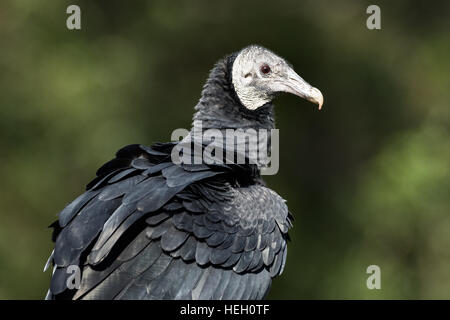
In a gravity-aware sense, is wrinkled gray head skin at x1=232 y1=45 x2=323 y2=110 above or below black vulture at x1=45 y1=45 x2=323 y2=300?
above

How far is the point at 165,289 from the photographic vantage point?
370cm

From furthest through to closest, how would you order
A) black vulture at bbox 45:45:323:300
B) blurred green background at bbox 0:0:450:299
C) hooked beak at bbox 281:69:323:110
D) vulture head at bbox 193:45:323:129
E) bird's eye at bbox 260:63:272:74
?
1. blurred green background at bbox 0:0:450:299
2. bird's eye at bbox 260:63:272:74
3. hooked beak at bbox 281:69:323:110
4. vulture head at bbox 193:45:323:129
5. black vulture at bbox 45:45:323:300

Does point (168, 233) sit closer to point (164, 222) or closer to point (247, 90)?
point (164, 222)

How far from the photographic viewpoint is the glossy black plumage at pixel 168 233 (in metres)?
3.66

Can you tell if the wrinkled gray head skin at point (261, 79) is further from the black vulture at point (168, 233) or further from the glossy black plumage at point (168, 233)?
the glossy black plumage at point (168, 233)

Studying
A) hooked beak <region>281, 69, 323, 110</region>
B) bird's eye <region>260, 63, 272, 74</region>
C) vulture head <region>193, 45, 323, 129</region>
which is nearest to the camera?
vulture head <region>193, 45, 323, 129</region>

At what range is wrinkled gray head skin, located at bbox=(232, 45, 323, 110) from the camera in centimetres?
501

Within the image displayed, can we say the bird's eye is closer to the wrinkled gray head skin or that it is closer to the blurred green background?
the wrinkled gray head skin

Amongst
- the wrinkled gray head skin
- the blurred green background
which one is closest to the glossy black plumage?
the wrinkled gray head skin

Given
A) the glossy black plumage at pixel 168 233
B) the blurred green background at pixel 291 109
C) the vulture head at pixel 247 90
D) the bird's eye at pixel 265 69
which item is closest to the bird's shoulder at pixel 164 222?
the glossy black plumage at pixel 168 233

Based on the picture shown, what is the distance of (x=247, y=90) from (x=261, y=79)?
16 centimetres

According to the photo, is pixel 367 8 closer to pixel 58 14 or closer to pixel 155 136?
pixel 155 136

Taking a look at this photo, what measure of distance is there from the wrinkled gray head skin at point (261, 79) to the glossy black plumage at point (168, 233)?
82 cm

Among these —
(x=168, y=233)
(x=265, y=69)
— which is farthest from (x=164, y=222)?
(x=265, y=69)
